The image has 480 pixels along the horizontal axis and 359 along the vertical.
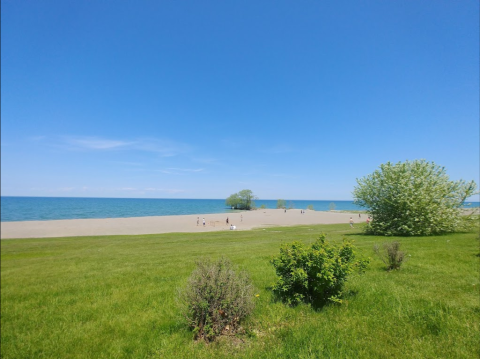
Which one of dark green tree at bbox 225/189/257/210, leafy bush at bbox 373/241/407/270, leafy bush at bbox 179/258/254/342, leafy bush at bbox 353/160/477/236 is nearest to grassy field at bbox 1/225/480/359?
leafy bush at bbox 179/258/254/342

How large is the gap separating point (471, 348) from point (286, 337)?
272 centimetres

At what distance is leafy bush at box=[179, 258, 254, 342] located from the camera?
3961mm

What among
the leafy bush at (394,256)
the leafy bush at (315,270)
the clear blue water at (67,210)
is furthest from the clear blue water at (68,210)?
the leafy bush at (394,256)

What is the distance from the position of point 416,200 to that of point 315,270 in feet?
54.0

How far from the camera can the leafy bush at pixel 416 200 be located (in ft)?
54.7

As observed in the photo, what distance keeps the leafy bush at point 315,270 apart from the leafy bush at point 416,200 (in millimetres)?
15024

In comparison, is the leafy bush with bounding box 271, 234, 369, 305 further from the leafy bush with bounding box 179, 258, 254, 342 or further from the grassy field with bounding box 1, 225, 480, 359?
the leafy bush with bounding box 179, 258, 254, 342

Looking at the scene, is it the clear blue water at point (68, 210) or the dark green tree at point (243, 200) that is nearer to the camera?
the clear blue water at point (68, 210)

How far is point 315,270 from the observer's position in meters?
4.66

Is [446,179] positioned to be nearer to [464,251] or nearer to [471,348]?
[464,251]

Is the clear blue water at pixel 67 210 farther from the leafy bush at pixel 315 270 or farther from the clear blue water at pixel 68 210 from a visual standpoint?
the leafy bush at pixel 315 270

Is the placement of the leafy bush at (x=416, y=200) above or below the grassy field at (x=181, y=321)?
above

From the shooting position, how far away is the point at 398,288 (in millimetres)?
5594

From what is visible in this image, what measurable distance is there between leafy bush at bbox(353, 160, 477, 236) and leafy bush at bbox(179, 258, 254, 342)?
17122mm
